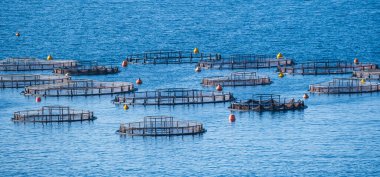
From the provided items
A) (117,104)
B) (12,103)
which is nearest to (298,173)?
(117,104)

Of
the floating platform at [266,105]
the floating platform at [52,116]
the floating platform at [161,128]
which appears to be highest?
the floating platform at [266,105]

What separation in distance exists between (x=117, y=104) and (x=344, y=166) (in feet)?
165

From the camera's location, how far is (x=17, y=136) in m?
168

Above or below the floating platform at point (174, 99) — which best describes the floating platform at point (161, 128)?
below

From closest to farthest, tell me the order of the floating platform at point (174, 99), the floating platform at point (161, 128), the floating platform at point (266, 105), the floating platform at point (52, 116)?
the floating platform at point (161, 128)
the floating platform at point (52, 116)
the floating platform at point (266, 105)
the floating platform at point (174, 99)

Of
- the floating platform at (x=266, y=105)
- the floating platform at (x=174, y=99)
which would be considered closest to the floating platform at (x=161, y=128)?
the floating platform at (x=266, y=105)

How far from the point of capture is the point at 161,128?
539 feet

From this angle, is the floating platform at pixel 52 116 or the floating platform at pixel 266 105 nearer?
the floating platform at pixel 52 116

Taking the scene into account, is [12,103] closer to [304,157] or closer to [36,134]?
→ [36,134]

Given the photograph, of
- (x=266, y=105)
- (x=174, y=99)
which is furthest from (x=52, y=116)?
(x=266, y=105)

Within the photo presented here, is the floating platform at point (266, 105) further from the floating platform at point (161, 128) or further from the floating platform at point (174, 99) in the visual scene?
the floating platform at point (161, 128)

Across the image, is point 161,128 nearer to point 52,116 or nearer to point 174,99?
point 52,116

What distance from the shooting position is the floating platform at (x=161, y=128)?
165m

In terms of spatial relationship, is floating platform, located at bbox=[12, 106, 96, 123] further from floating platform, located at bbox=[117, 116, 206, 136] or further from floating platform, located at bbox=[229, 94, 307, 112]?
floating platform, located at bbox=[229, 94, 307, 112]
